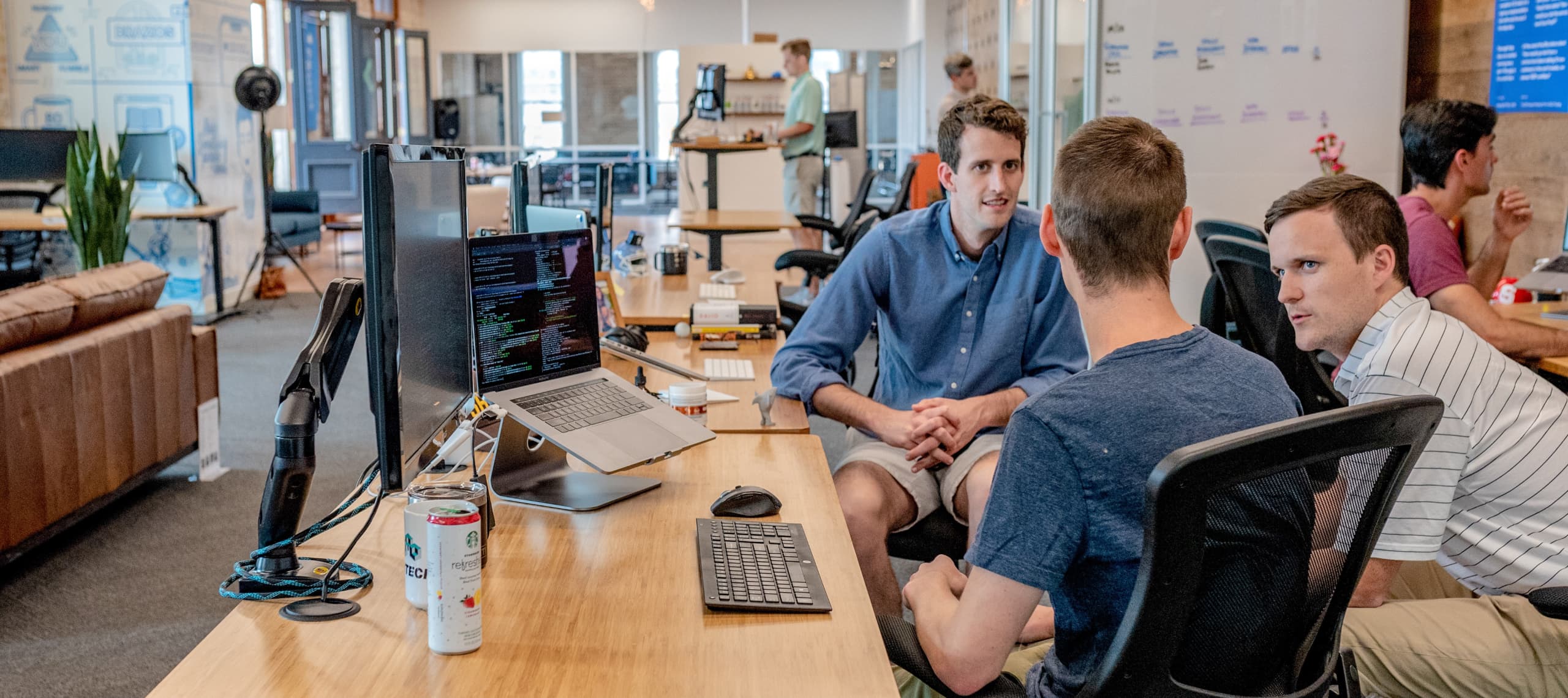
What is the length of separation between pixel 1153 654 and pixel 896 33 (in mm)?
15599

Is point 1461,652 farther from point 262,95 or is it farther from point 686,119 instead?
point 262,95

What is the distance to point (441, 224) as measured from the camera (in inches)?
67.3

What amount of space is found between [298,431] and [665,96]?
50.8 ft

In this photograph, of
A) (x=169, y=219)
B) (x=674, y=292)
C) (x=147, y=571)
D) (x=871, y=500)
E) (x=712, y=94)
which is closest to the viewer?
(x=871, y=500)

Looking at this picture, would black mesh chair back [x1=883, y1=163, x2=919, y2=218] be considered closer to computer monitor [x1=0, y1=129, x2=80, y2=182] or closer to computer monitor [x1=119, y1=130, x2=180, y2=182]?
computer monitor [x1=119, y1=130, x2=180, y2=182]

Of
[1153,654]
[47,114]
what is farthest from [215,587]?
[47,114]

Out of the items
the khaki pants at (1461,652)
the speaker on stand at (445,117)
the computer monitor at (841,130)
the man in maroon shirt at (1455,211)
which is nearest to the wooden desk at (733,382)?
the khaki pants at (1461,652)

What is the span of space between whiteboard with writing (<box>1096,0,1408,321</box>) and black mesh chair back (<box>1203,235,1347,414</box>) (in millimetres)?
2303

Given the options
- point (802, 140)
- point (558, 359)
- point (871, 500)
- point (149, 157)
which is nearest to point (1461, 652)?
point (871, 500)

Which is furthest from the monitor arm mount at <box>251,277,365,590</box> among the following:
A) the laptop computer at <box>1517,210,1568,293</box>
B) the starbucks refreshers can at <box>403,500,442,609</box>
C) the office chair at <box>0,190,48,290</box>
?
the office chair at <box>0,190,48,290</box>

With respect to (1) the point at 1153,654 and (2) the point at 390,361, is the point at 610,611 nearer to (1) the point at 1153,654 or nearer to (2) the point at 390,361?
(2) the point at 390,361

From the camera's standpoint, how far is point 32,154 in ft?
24.9

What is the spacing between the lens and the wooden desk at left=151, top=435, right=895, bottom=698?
123 cm

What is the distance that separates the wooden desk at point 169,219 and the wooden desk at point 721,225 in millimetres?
3307
